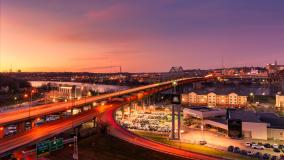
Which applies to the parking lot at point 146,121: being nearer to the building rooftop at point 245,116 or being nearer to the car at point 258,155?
the building rooftop at point 245,116

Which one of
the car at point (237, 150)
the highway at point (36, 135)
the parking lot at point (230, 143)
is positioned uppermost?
the highway at point (36, 135)

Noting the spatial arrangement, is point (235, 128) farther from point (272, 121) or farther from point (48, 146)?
point (48, 146)

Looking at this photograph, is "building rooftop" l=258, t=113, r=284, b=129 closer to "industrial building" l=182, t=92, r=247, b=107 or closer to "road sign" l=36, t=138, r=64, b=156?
"industrial building" l=182, t=92, r=247, b=107

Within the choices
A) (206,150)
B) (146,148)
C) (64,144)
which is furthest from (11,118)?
(206,150)

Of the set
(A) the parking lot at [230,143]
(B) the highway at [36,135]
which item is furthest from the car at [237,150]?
(B) the highway at [36,135]

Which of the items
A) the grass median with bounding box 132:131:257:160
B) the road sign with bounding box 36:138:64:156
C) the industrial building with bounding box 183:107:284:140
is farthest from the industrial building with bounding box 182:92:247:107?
the road sign with bounding box 36:138:64:156

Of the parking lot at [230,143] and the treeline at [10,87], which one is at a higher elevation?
the treeline at [10,87]

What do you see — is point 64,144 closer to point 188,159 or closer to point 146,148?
point 146,148
